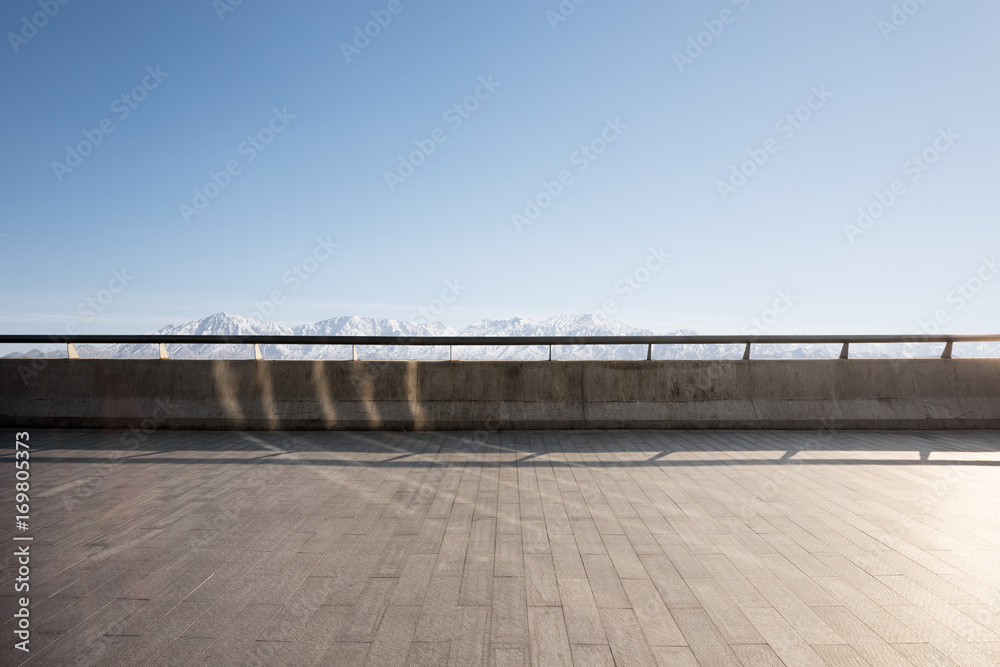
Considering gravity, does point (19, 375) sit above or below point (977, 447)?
above

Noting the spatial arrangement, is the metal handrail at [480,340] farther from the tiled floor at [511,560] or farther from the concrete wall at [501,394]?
the tiled floor at [511,560]

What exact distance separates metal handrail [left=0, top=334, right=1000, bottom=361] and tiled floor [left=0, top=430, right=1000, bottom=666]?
6.79 feet

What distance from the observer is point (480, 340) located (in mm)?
8719

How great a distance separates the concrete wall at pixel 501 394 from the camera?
8.82 metres

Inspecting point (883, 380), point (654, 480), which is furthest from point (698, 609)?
point (883, 380)

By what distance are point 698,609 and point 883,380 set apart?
8356mm

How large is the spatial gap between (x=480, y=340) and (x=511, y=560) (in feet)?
17.1

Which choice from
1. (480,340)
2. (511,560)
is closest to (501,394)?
(480,340)

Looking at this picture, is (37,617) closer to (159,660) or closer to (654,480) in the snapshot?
(159,660)

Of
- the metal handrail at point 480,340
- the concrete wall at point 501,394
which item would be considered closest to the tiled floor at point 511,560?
the concrete wall at point 501,394

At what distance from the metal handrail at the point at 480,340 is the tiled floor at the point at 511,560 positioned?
207 cm

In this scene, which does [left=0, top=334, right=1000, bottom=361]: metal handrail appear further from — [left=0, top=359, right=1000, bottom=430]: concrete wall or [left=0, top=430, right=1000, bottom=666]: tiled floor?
[left=0, top=430, right=1000, bottom=666]: tiled floor

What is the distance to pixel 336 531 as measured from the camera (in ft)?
14.4

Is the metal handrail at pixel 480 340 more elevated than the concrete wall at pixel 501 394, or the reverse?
the metal handrail at pixel 480 340
